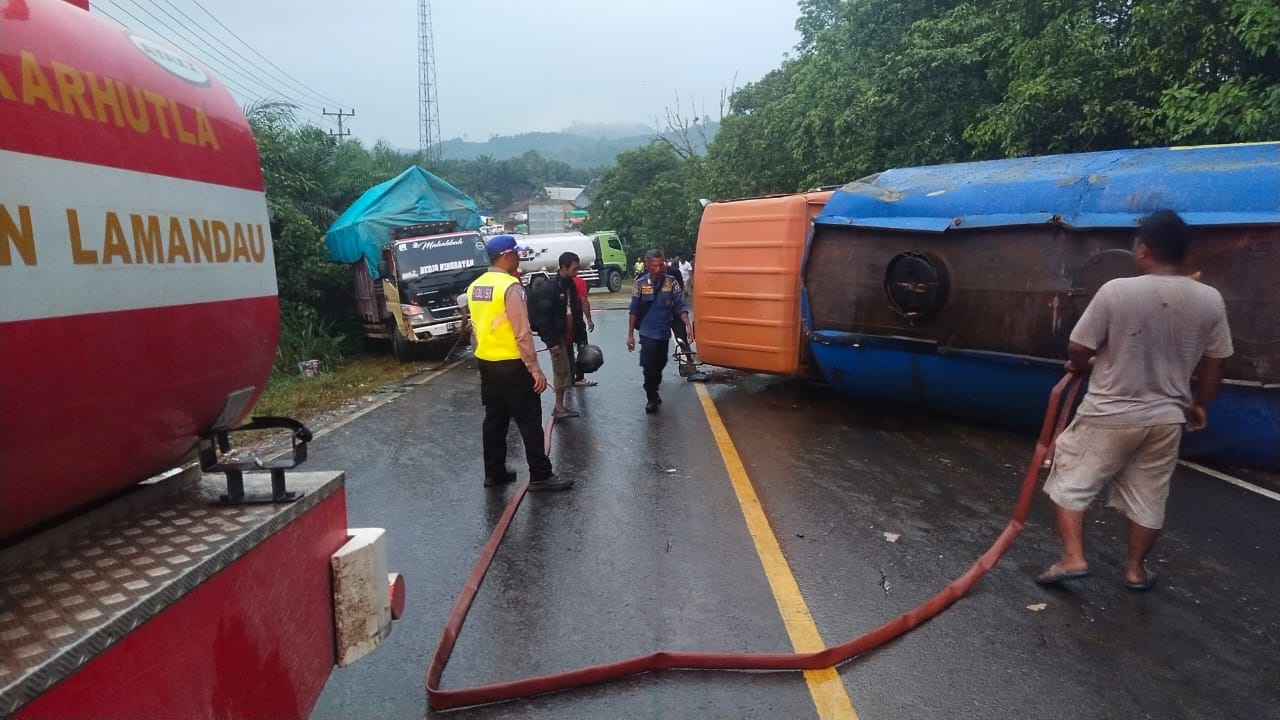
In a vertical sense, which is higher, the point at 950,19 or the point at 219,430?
the point at 950,19

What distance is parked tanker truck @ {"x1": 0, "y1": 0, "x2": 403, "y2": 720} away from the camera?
1.48m

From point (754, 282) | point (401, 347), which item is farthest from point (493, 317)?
point (401, 347)

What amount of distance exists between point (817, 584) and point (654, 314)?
190 inches

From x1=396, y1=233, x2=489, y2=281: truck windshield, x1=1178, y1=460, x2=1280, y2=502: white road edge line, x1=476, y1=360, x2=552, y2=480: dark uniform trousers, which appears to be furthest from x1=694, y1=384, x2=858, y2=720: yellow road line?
x1=396, y1=233, x2=489, y2=281: truck windshield

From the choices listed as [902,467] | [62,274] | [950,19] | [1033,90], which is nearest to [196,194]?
[62,274]

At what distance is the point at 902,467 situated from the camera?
6.22 meters

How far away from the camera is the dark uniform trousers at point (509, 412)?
5.64 meters

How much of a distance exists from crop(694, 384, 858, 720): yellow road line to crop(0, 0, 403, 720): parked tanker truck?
5.91ft

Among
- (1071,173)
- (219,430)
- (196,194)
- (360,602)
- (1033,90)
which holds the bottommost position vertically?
(360,602)

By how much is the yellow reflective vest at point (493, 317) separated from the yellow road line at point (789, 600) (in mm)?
1945

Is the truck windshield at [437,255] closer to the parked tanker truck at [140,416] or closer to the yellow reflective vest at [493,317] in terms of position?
the yellow reflective vest at [493,317]

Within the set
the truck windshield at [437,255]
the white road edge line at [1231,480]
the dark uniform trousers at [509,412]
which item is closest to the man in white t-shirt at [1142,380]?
the white road edge line at [1231,480]

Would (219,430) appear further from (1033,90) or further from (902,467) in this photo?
(1033,90)

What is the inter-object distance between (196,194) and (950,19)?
14443 mm
